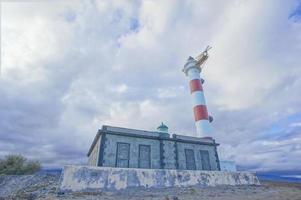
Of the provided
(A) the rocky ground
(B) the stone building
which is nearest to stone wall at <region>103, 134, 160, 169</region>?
(B) the stone building

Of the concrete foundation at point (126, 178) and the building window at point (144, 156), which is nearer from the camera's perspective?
the concrete foundation at point (126, 178)

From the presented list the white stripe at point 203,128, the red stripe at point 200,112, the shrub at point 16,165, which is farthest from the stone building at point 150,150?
the shrub at point 16,165

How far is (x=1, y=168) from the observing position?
23859 millimetres

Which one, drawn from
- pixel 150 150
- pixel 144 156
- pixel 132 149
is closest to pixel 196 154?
pixel 150 150

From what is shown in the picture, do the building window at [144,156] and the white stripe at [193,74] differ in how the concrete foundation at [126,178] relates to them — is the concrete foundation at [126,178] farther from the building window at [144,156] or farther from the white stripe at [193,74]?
the white stripe at [193,74]

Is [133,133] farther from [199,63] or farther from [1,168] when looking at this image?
[1,168]

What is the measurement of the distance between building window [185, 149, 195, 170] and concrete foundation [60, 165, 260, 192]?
10.2 feet

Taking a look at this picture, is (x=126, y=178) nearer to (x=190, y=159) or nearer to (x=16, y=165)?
(x=190, y=159)

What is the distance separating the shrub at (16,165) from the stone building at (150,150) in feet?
43.9

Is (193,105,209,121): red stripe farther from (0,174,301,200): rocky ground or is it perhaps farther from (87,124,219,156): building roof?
(0,174,301,200): rocky ground

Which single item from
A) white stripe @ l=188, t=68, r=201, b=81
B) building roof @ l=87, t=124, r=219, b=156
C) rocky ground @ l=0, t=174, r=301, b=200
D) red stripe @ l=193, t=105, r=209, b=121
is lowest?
rocky ground @ l=0, t=174, r=301, b=200

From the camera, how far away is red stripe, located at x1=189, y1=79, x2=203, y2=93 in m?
25.9

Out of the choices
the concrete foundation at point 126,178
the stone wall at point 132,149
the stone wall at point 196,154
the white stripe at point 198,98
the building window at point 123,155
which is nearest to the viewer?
the concrete foundation at point 126,178

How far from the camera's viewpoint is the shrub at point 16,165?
950 inches
